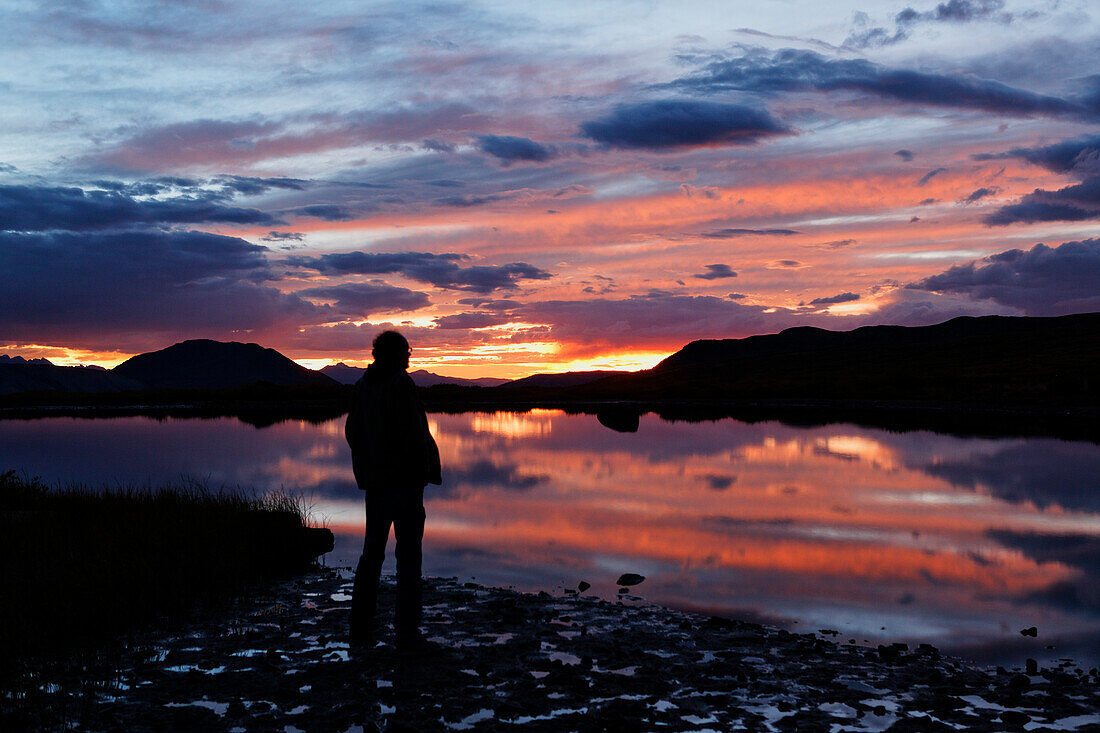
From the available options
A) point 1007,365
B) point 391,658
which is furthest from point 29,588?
point 1007,365

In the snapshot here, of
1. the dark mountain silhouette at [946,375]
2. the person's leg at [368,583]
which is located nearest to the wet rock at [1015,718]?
the person's leg at [368,583]

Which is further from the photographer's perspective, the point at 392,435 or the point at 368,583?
the point at 368,583

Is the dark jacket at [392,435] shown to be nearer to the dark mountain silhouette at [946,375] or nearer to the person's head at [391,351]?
Result: the person's head at [391,351]

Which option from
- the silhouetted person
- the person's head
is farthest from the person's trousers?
the person's head

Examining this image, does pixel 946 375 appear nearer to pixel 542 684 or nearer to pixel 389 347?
pixel 389 347

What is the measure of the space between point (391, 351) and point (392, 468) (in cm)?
120

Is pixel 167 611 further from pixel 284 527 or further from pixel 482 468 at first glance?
pixel 482 468

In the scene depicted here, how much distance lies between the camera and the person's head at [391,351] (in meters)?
8.77

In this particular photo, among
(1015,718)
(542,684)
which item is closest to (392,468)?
(542,684)

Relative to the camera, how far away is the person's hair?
28.8ft

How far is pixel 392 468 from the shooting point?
28.2ft

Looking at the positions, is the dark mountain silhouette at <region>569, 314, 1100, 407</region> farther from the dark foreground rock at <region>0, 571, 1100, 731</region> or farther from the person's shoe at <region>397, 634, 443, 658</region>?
the person's shoe at <region>397, 634, 443, 658</region>

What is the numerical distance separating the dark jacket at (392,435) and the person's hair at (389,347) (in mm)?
124

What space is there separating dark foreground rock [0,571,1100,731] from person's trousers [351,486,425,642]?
1.10 feet
